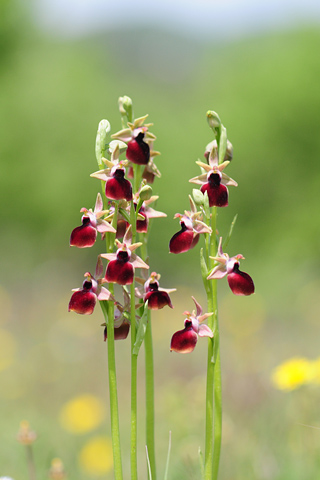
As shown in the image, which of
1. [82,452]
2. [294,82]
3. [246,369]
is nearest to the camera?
[82,452]

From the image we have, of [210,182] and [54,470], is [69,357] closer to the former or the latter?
[54,470]

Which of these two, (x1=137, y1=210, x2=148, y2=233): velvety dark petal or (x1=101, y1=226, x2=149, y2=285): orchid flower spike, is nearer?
(x1=101, y1=226, x2=149, y2=285): orchid flower spike

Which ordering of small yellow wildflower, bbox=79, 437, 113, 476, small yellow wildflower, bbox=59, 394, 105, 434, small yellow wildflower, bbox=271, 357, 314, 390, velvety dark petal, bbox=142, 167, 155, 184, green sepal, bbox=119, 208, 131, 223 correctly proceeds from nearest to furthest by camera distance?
green sepal, bbox=119, 208, 131, 223
velvety dark petal, bbox=142, 167, 155, 184
small yellow wildflower, bbox=271, 357, 314, 390
small yellow wildflower, bbox=79, 437, 113, 476
small yellow wildflower, bbox=59, 394, 105, 434

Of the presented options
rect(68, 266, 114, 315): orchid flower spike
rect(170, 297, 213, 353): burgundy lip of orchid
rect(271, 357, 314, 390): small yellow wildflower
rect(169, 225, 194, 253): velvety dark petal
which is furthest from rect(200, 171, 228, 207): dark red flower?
rect(271, 357, 314, 390): small yellow wildflower

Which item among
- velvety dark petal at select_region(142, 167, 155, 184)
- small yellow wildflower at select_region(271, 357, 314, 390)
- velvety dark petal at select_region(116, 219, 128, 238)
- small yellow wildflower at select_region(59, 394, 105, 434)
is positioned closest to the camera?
velvety dark petal at select_region(116, 219, 128, 238)

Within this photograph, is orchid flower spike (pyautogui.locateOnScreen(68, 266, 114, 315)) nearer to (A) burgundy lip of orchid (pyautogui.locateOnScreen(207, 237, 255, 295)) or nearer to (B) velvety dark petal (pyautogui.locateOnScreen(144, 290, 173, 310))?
(B) velvety dark petal (pyautogui.locateOnScreen(144, 290, 173, 310))

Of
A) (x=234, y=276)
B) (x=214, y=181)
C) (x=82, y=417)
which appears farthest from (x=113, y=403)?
(x=82, y=417)

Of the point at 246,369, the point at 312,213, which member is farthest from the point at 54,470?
the point at 312,213
